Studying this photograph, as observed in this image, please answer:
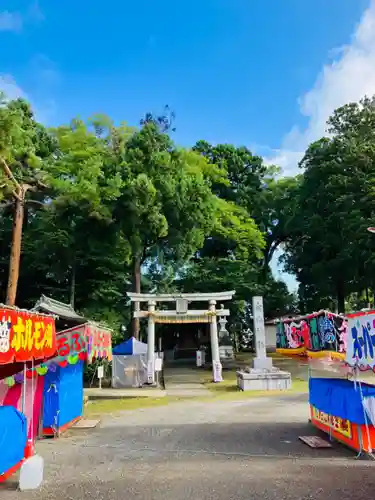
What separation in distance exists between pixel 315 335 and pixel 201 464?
311 centimetres

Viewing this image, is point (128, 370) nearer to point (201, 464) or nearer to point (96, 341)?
point (96, 341)

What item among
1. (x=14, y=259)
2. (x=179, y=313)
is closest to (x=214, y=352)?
(x=179, y=313)

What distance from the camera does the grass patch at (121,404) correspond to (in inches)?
531

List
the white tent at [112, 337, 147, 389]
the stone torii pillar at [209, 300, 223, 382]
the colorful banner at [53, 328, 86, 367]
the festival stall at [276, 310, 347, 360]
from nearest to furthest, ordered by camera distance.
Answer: the festival stall at [276, 310, 347, 360] < the colorful banner at [53, 328, 86, 367] < the white tent at [112, 337, 147, 389] < the stone torii pillar at [209, 300, 223, 382]

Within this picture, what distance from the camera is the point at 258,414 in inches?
466

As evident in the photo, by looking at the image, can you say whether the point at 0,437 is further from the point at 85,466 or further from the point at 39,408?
the point at 39,408

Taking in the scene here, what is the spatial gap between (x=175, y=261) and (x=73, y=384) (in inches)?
843

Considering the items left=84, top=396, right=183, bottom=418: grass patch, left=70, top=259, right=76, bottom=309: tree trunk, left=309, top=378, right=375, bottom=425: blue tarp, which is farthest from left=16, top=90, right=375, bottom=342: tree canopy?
left=309, top=378, right=375, bottom=425: blue tarp

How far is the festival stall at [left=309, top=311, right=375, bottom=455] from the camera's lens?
6.10 metres

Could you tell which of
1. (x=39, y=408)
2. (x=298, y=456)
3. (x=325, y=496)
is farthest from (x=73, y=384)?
(x=325, y=496)

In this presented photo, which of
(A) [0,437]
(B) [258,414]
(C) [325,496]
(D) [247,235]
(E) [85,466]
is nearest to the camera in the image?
(C) [325,496]

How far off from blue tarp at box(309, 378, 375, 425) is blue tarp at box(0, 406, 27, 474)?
17.8ft

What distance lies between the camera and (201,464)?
6855 mm

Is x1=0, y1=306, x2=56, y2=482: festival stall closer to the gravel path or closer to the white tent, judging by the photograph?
the gravel path
